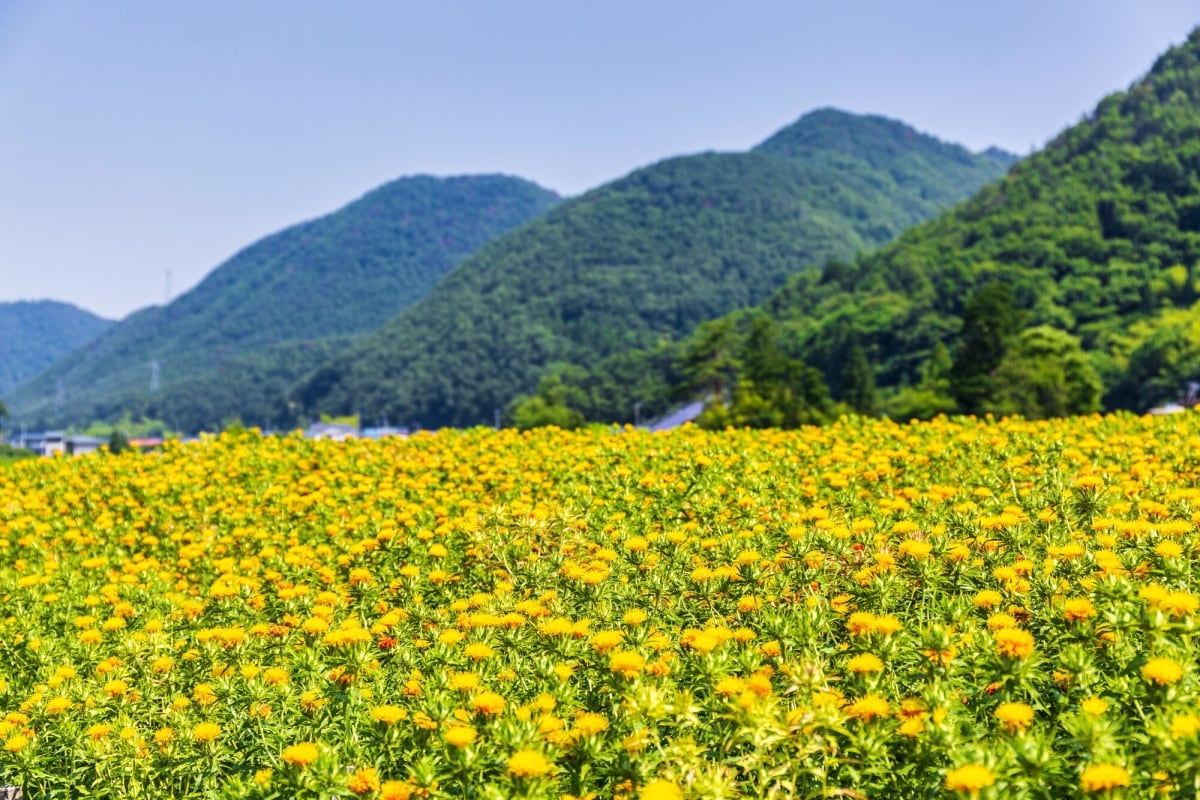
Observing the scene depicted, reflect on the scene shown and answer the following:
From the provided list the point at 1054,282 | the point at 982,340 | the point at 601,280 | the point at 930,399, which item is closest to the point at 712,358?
the point at 930,399

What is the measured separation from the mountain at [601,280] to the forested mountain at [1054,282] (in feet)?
107

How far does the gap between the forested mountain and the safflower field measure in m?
42.2

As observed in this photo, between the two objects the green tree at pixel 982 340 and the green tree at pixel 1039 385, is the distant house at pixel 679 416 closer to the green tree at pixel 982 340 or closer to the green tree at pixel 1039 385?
the green tree at pixel 982 340

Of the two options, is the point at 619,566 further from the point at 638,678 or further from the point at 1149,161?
the point at 1149,161

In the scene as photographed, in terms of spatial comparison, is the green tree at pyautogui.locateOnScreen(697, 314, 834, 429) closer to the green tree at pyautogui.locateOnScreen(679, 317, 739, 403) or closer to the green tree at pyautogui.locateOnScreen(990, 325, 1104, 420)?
the green tree at pyautogui.locateOnScreen(679, 317, 739, 403)

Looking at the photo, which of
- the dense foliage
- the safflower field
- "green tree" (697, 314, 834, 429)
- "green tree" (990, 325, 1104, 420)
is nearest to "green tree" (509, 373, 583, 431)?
"green tree" (697, 314, 834, 429)

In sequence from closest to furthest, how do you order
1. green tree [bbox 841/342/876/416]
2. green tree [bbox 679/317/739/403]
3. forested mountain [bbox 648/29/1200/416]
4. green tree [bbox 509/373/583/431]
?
green tree [bbox 679/317/739/403]
green tree [bbox 841/342/876/416]
forested mountain [bbox 648/29/1200/416]
green tree [bbox 509/373/583/431]

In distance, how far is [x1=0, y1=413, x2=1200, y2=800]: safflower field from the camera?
276cm

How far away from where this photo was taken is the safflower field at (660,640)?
2.76m

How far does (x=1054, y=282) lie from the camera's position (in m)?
82.6

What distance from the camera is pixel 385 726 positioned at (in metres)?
3.12

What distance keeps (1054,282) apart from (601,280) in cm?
8673

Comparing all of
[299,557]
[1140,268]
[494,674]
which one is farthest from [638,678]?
[1140,268]

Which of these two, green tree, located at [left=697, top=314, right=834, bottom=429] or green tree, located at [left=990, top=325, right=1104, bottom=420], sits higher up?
green tree, located at [left=697, top=314, right=834, bottom=429]
